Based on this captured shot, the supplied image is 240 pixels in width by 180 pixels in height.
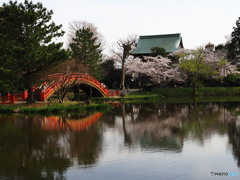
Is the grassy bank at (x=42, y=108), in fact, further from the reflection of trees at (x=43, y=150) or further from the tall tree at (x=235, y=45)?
the tall tree at (x=235, y=45)

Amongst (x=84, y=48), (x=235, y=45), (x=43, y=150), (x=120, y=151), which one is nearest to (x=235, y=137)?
(x=120, y=151)

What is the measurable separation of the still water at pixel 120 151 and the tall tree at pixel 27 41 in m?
8.19

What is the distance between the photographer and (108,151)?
10.0 meters

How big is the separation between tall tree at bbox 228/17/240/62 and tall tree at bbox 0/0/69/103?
113 ft

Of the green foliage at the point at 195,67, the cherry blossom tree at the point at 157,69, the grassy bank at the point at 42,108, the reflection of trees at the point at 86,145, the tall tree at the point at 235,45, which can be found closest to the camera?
the reflection of trees at the point at 86,145

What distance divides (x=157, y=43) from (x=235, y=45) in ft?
41.7

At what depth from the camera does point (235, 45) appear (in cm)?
5128

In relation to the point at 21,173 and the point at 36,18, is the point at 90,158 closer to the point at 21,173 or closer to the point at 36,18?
the point at 21,173

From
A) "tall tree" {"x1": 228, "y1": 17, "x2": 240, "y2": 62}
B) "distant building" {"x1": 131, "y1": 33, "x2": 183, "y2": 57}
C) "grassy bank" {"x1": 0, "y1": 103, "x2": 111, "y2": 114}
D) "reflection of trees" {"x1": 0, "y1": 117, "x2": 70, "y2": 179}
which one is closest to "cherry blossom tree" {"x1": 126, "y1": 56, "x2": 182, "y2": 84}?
"distant building" {"x1": 131, "y1": 33, "x2": 183, "y2": 57}

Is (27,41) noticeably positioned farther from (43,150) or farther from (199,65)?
(199,65)

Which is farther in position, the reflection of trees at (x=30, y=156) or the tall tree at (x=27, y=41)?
the tall tree at (x=27, y=41)

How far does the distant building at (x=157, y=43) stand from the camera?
54.2m

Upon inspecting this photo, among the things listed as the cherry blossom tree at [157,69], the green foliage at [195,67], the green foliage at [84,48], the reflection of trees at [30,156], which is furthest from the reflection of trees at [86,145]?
the cherry blossom tree at [157,69]

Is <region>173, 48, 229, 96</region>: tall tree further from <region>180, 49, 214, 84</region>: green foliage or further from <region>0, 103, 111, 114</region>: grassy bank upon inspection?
<region>0, 103, 111, 114</region>: grassy bank
